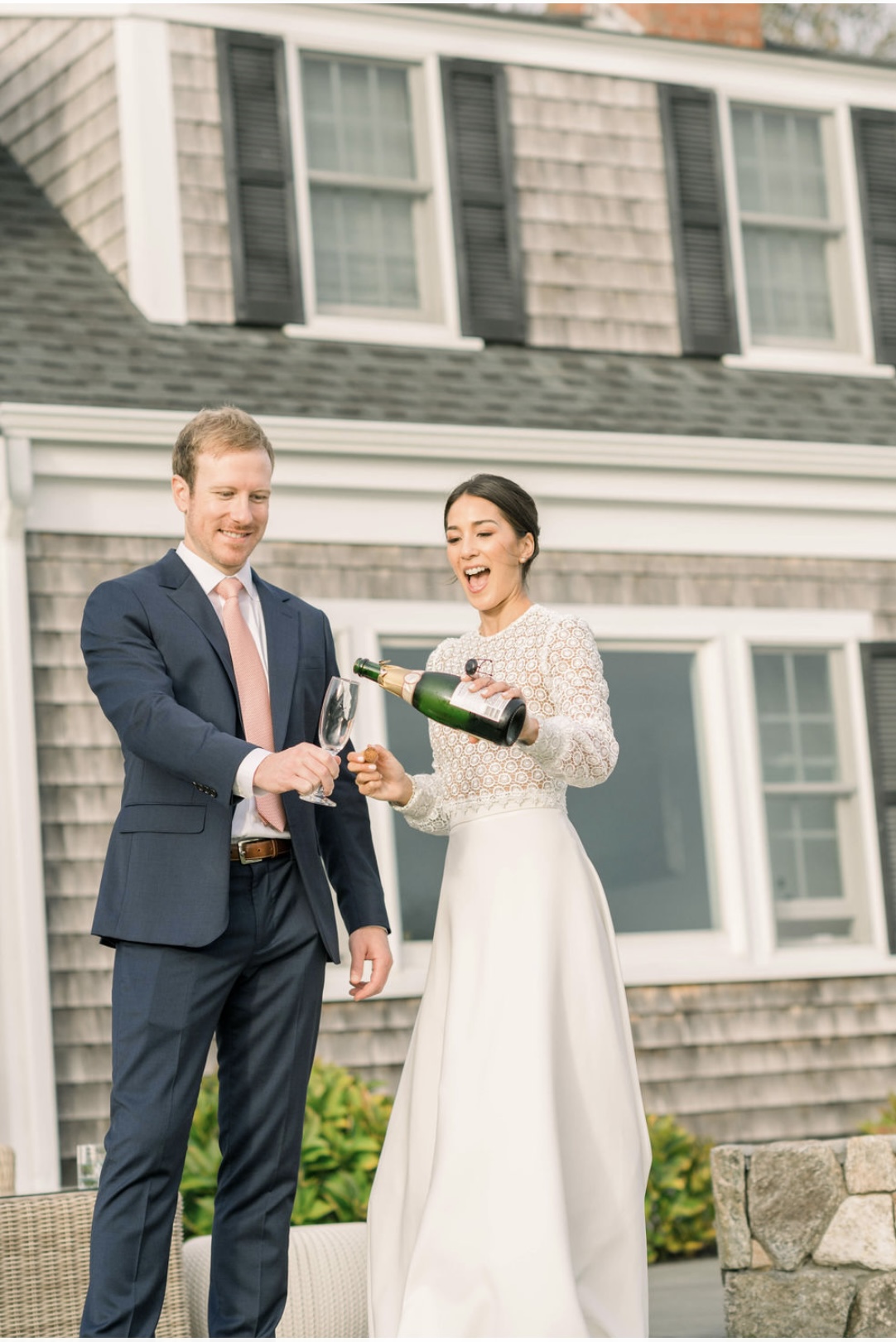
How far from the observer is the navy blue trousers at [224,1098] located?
335 cm

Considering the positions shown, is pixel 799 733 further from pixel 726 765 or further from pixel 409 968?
pixel 409 968

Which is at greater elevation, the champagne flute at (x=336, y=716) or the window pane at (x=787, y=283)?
the window pane at (x=787, y=283)

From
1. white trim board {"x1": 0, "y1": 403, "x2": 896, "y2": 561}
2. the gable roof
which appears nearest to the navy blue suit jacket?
white trim board {"x1": 0, "y1": 403, "x2": 896, "y2": 561}

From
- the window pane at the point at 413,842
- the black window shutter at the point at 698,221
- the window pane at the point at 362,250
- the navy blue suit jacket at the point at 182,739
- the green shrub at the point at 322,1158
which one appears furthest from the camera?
the black window shutter at the point at 698,221

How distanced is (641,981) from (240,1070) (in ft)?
16.3

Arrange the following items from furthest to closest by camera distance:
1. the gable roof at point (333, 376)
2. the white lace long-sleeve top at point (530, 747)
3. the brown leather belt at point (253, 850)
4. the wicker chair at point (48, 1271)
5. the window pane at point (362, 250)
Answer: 1. the window pane at point (362, 250)
2. the gable roof at point (333, 376)
3. the wicker chair at point (48, 1271)
4. the white lace long-sleeve top at point (530, 747)
5. the brown leather belt at point (253, 850)

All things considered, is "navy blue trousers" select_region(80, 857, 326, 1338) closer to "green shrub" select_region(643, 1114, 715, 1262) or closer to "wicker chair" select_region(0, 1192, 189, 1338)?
"wicker chair" select_region(0, 1192, 189, 1338)

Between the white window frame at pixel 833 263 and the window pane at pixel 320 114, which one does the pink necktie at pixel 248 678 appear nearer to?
the window pane at pixel 320 114

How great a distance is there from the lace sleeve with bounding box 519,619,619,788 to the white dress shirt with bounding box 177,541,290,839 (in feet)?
1.93

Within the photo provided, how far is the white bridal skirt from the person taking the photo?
12.0 feet

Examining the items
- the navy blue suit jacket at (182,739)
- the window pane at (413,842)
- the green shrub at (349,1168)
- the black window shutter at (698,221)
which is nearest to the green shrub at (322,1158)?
the green shrub at (349,1168)

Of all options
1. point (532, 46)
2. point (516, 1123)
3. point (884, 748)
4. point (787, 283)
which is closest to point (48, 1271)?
point (516, 1123)

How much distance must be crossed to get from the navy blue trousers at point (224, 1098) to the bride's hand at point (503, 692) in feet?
1.73

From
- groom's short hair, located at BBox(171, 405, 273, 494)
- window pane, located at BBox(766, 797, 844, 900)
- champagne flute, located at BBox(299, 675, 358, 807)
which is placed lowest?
window pane, located at BBox(766, 797, 844, 900)
